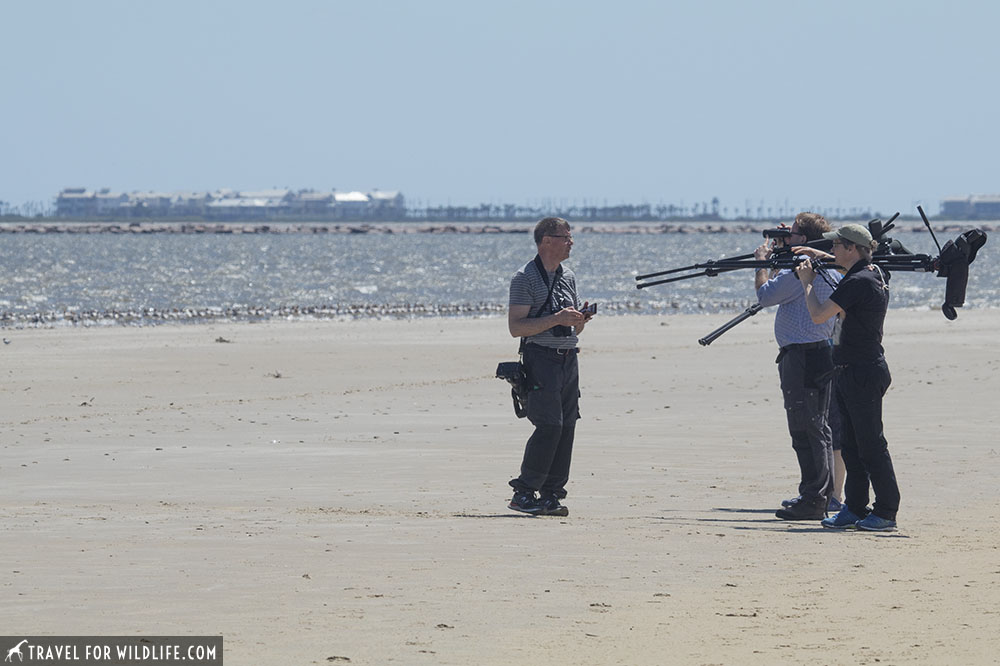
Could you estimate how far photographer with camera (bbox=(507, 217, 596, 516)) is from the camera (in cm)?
861

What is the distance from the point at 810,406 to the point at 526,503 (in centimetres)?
172

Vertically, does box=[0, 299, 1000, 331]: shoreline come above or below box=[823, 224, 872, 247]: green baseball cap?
below

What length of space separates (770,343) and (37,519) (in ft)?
57.4

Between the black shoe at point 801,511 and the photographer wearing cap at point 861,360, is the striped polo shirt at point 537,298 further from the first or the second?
the black shoe at point 801,511

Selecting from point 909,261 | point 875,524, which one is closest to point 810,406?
point 875,524

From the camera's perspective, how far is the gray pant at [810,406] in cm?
880

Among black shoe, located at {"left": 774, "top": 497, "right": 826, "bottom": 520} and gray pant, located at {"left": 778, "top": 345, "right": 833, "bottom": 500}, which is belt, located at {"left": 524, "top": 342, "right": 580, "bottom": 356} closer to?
gray pant, located at {"left": 778, "top": 345, "right": 833, "bottom": 500}

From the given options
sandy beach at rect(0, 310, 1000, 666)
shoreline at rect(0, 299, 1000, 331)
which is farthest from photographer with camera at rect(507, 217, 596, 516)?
shoreline at rect(0, 299, 1000, 331)

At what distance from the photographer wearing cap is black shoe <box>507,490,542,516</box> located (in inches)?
67.4

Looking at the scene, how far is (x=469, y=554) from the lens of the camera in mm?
7484

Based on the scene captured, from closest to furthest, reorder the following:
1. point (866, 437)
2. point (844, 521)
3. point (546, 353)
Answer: point (866, 437), point (844, 521), point (546, 353)

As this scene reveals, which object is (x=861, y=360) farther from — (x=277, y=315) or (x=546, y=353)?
(x=277, y=315)

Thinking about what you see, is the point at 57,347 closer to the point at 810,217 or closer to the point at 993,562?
the point at 810,217

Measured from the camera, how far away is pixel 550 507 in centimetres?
878
